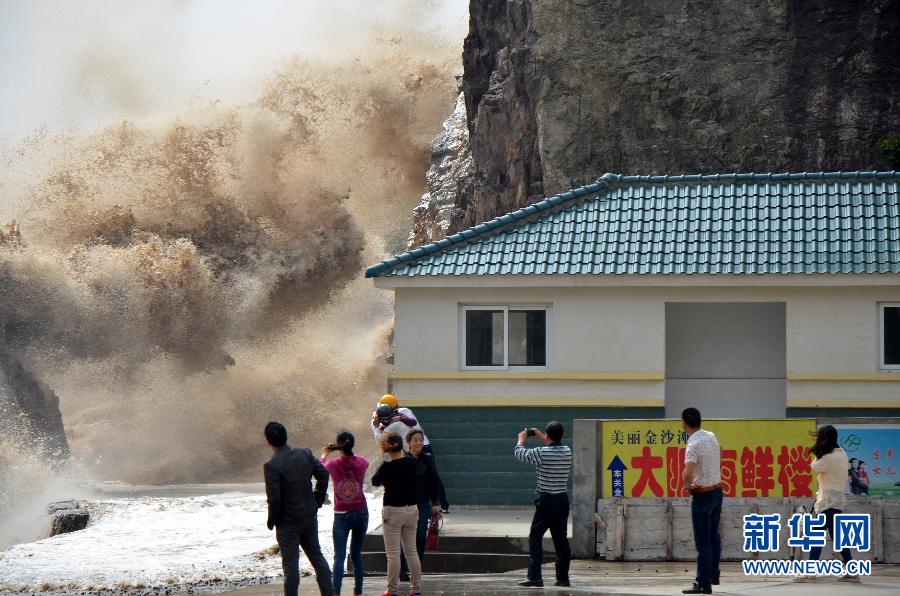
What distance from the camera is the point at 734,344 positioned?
22484 millimetres

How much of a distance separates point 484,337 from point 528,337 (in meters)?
0.66

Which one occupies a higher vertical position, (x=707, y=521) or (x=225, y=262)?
(x=225, y=262)

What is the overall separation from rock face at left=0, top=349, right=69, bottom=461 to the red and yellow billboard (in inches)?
1137

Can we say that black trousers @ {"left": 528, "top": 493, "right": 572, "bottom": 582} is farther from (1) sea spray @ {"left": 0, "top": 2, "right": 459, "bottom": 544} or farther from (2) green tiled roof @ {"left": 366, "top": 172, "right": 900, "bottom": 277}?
(1) sea spray @ {"left": 0, "top": 2, "right": 459, "bottom": 544}

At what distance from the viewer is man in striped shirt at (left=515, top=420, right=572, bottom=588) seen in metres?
14.1

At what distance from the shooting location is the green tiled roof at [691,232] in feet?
69.6

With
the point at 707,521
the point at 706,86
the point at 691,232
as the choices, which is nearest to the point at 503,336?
the point at 691,232

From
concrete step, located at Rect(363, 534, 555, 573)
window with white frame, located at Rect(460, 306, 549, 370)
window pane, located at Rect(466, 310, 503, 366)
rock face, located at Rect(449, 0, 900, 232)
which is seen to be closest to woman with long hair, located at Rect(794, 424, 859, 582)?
concrete step, located at Rect(363, 534, 555, 573)

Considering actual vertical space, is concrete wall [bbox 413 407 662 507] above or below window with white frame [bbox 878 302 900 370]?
below

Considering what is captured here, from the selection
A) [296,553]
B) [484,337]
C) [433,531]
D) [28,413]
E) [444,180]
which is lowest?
[433,531]

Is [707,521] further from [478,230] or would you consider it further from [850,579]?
[478,230]

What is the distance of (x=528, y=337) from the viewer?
850 inches

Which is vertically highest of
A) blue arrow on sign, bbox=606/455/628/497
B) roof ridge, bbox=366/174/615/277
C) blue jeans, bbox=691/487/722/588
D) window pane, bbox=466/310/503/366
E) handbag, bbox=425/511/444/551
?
roof ridge, bbox=366/174/615/277

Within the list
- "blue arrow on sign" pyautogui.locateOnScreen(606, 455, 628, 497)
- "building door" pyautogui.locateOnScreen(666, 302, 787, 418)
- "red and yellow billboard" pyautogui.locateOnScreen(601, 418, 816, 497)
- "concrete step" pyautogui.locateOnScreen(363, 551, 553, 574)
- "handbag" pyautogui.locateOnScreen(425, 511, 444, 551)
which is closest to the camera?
"handbag" pyautogui.locateOnScreen(425, 511, 444, 551)
